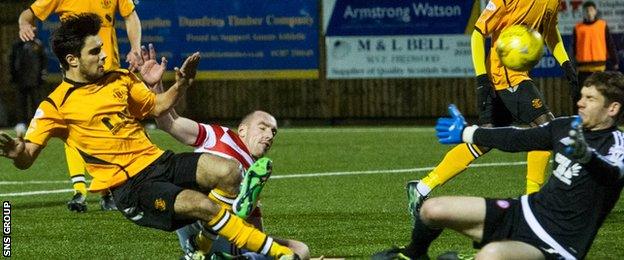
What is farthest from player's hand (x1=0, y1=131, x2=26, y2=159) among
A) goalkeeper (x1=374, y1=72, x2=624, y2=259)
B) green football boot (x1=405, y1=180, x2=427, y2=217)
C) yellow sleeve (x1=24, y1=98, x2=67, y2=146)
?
green football boot (x1=405, y1=180, x2=427, y2=217)

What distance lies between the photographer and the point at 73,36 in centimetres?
906

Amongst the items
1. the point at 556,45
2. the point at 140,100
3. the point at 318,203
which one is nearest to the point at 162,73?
the point at 140,100

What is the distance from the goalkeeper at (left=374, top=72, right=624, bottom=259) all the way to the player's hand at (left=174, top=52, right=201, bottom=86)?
1.68m

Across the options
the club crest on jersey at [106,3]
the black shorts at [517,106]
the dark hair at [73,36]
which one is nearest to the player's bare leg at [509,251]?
the dark hair at [73,36]

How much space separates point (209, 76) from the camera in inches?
1067

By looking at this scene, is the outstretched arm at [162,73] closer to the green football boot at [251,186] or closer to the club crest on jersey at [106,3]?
the green football boot at [251,186]

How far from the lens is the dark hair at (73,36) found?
29.6ft

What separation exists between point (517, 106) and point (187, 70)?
4.09 metres

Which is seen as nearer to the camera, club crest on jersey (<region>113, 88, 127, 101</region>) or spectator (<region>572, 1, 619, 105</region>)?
club crest on jersey (<region>113, 88, 127, 101</region>)

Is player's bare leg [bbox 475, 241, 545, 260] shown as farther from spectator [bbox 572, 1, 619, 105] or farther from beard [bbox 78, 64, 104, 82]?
spectator [bbox 572, 1, 619, 105]

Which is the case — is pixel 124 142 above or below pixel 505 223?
above

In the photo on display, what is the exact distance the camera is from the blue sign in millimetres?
25875

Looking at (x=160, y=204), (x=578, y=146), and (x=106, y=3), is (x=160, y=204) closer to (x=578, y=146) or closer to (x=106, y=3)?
(x=578, y=146)

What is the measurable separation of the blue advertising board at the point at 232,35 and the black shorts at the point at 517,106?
14.5m
